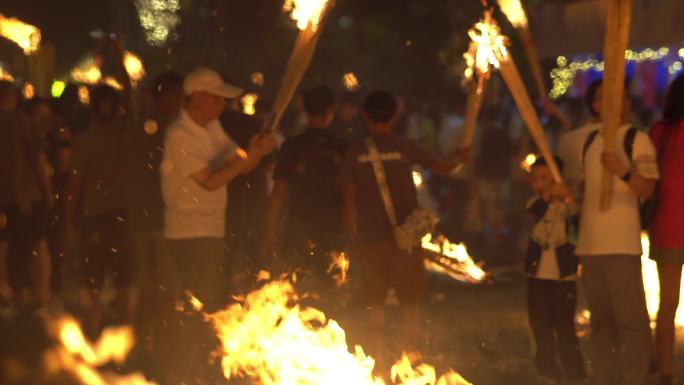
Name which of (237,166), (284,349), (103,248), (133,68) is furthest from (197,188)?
(133,68)

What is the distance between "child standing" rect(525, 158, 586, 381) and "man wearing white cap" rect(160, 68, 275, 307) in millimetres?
2078

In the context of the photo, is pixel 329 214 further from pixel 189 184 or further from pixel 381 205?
pixel 189 184

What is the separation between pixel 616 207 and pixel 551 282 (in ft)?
2.92

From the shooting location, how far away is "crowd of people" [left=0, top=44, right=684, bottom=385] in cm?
757

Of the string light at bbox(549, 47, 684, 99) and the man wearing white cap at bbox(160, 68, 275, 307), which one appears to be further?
the string light at bbox(549, 47, 684, 99)

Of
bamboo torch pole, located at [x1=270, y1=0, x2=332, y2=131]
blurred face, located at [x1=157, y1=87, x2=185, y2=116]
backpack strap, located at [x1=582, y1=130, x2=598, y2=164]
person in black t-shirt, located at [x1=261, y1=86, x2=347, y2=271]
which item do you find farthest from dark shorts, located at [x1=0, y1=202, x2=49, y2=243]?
backpack strap, located at [x1=582, y1=130, x2=598, y2=164]

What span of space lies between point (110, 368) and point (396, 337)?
2.37 m

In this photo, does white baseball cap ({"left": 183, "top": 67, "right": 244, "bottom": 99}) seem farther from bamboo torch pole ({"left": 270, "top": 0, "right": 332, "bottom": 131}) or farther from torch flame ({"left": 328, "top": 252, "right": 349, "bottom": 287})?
torch flame ({"left": 328, "top": 252, "right": 349, "bottom": 287})

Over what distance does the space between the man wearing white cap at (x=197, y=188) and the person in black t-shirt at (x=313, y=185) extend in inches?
49.3

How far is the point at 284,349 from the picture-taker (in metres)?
6.92

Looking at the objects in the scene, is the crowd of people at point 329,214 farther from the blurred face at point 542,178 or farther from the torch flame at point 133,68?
the torch flame at point 133,68

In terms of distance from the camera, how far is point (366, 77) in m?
32.8

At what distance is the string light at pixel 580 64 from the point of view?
22812mm

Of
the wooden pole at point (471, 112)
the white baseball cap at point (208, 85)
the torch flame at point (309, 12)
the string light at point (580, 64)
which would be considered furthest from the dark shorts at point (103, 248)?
the string light at point (580, 64)
